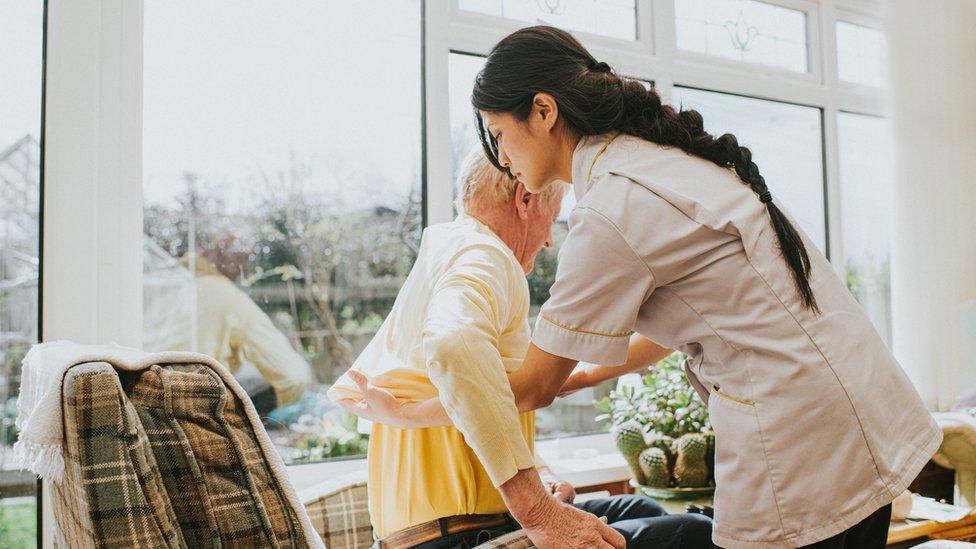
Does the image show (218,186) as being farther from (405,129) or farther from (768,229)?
(768,229)

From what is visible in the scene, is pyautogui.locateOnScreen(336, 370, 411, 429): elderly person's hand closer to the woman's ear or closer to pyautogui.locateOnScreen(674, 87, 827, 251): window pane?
the woman's ear

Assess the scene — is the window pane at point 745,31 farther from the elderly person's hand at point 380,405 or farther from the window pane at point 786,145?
the elderly person's hand at point 380,405

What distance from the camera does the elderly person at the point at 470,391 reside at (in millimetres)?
1116

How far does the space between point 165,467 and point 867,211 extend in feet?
11.0

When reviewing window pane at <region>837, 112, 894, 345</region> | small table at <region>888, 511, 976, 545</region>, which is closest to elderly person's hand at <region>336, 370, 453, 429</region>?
small table at <region>888, 511, 976, 545</region>

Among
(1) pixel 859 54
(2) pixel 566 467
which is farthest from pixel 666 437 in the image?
(1) pixel 859 54

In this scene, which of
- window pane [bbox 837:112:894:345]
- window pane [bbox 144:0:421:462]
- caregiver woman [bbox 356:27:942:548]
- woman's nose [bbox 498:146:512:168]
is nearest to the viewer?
caregiver woman [bbox 356:27:942:548]

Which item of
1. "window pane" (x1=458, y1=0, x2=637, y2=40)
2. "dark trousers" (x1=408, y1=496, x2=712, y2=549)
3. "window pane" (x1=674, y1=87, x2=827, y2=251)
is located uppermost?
"window pane" (x1=458, y1=0, x2=637, y2=40)

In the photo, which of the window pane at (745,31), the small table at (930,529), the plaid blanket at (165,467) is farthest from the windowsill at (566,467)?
the window pane at (745,31)

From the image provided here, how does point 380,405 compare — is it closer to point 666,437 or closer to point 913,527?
point 666,437

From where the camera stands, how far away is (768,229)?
1.09m

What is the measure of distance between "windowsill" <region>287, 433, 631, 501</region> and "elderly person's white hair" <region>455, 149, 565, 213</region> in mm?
826

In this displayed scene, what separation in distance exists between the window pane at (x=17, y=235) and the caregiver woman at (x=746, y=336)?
1.42 meters

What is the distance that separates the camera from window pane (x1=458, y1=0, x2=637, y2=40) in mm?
2629
